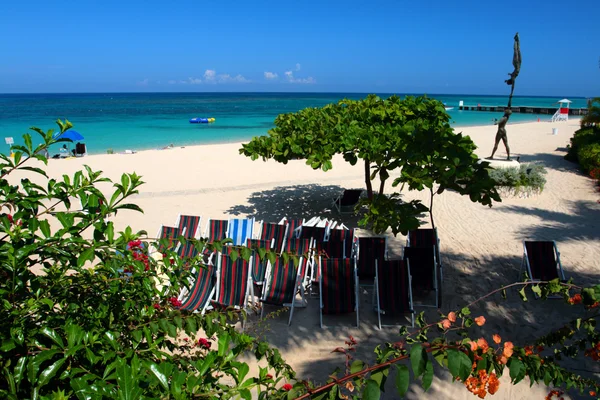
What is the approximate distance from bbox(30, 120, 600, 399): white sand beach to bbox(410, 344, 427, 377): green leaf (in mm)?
3044

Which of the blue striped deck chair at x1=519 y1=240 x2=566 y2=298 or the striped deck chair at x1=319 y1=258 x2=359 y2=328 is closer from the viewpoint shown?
the striped deck chair at x1=319 y1=258 x2=359 y2=328

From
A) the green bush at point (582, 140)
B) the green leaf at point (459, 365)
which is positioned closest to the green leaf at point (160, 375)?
the green leaf at point (459, 365)

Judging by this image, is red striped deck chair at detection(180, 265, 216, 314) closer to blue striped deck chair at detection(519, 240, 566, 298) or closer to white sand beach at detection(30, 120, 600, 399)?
white sand beach at detection(30, 120, 600, 399)

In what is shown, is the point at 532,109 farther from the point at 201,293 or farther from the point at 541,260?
the point at 201,293

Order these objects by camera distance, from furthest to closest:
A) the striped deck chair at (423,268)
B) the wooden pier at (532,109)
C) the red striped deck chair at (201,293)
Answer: the wooden pier at (532,109) < the striped deck chair at (423,268) < the red striped deck chair at (201,293)

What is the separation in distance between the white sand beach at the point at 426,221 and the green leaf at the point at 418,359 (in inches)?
120

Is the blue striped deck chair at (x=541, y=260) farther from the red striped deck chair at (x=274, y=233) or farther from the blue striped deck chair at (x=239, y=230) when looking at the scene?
the blue striped deck chair at (x=239, y=230)

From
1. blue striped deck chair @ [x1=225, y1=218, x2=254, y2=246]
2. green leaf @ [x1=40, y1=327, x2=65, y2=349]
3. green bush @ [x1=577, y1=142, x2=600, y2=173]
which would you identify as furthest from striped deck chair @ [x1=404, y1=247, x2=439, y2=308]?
green bush @ [x1=577, y1=142, x2=600, y2=173]

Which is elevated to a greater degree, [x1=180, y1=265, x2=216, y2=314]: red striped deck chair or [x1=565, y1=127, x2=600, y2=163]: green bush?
[x1=565, y1=127, x2=600, y2=163]: green bush

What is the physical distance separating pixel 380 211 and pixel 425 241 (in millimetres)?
2751

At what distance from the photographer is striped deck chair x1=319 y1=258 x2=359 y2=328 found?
5.20 metres

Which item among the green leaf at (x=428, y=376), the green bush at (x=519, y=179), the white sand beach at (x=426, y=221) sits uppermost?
the green leaf at (x=428, y=376)

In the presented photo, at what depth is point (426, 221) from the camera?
916cm

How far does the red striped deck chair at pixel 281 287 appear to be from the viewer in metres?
5.30
